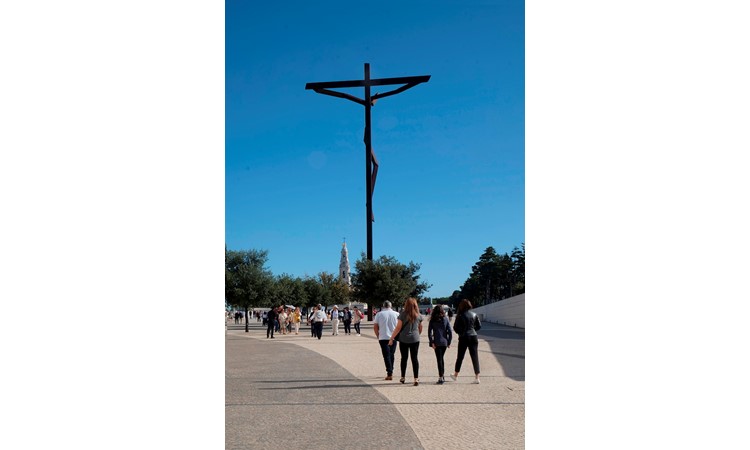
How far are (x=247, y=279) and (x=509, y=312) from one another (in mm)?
15551

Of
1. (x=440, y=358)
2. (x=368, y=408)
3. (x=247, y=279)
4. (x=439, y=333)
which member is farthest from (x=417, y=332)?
(x=247, y=279)

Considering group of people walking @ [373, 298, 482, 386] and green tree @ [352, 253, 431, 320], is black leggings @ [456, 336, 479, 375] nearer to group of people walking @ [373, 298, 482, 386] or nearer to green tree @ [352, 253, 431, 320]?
group of people walking @ [373, 298, 482, 386]

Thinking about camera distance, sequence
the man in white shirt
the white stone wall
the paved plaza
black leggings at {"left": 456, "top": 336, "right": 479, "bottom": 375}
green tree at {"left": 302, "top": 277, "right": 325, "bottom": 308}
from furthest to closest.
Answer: green tree at {"left": 302, "top": 277, "right": 325, "bottom": 308} → the white stone wall → the man in white shirt → black leggings at {"left": 456, "top": 336, "right": 479, "bottom": 375} → the paved plaza

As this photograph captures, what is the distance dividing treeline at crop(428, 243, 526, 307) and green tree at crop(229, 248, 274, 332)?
1630 inches

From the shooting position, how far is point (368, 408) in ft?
25.1

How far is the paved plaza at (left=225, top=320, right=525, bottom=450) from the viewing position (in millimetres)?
5930

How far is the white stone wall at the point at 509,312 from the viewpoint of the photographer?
121 feet

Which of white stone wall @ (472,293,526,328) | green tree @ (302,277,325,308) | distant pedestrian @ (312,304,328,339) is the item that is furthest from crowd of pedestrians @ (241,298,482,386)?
green tree @ (302,277,325,308)

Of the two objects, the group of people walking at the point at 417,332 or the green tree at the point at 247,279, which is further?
the green tree at the point at 247,279

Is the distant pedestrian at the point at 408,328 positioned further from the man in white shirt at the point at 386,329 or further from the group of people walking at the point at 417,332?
the man in white shirt at the point at 386,329

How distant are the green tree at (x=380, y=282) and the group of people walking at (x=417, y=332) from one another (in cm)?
2770

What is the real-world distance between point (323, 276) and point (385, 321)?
76704mm

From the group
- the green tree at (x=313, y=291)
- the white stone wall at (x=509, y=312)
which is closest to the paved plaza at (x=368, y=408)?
the white stone wall at (x=509, y=312)
